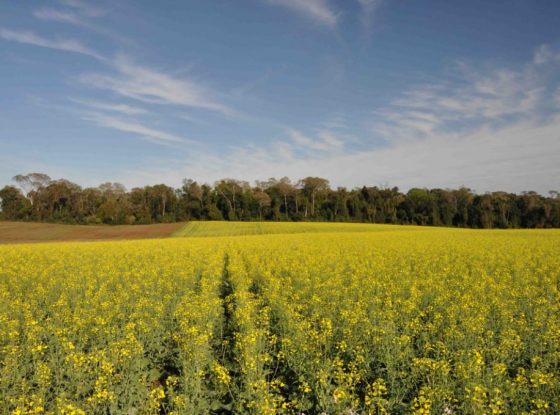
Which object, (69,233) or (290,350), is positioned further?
(69,233)

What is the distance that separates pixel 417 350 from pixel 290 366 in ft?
9.99

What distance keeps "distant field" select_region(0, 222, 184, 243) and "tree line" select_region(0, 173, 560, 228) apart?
20868 millimetres

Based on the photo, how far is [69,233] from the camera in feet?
200

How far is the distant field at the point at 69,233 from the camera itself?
56.9m

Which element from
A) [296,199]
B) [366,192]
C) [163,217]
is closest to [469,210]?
[366,192]

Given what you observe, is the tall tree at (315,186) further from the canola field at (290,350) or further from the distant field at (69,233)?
the canola field at (290,350)

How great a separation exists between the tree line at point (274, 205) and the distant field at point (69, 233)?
2087cm

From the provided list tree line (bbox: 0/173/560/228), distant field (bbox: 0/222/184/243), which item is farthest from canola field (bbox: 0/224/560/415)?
tree line (bbox: 0/173/560/228)

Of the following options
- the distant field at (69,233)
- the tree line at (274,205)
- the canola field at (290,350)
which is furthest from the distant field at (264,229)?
the canola field at (290,350)

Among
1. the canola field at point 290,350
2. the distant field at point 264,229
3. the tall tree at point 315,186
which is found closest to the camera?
the canola field at point 290,350

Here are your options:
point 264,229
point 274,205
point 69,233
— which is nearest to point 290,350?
point 264,229

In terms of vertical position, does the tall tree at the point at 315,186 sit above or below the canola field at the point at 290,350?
above

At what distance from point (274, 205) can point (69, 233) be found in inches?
2021

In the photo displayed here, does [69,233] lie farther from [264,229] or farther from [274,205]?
[274,205]
